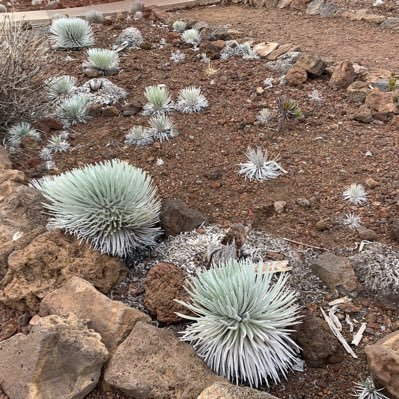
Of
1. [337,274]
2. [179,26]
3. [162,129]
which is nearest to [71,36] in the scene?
[179,26]

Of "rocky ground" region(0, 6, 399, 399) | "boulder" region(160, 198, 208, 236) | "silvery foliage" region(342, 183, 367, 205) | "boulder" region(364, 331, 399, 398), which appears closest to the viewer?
"boulder" region(364, 331, 399, 398)

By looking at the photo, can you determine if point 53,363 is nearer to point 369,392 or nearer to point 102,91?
point 369,392

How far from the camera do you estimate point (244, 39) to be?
6285 millimetres

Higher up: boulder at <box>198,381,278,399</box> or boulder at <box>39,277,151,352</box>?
boulder at <box>198,381,278,399</box>

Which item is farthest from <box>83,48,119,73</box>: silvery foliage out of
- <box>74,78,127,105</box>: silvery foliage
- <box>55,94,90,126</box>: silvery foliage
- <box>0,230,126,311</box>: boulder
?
<box>0,230,126,311</box>: boulder

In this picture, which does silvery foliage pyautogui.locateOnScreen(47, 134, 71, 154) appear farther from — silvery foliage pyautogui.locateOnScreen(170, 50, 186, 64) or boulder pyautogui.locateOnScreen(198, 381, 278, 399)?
boulder pyautogui.locateOnScreen(198, 381, 278, 399)

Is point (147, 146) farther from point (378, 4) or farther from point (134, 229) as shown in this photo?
point (378, 4)

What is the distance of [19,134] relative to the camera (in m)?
4.19

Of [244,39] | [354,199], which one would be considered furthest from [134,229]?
[244,39]

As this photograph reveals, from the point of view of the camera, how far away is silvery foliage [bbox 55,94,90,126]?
4.50 m

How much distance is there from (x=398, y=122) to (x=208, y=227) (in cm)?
189

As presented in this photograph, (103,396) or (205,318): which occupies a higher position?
(205,318)

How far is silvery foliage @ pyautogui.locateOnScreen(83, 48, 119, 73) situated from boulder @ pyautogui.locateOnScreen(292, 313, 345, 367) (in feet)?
12.6

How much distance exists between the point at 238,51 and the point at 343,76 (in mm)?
1437
